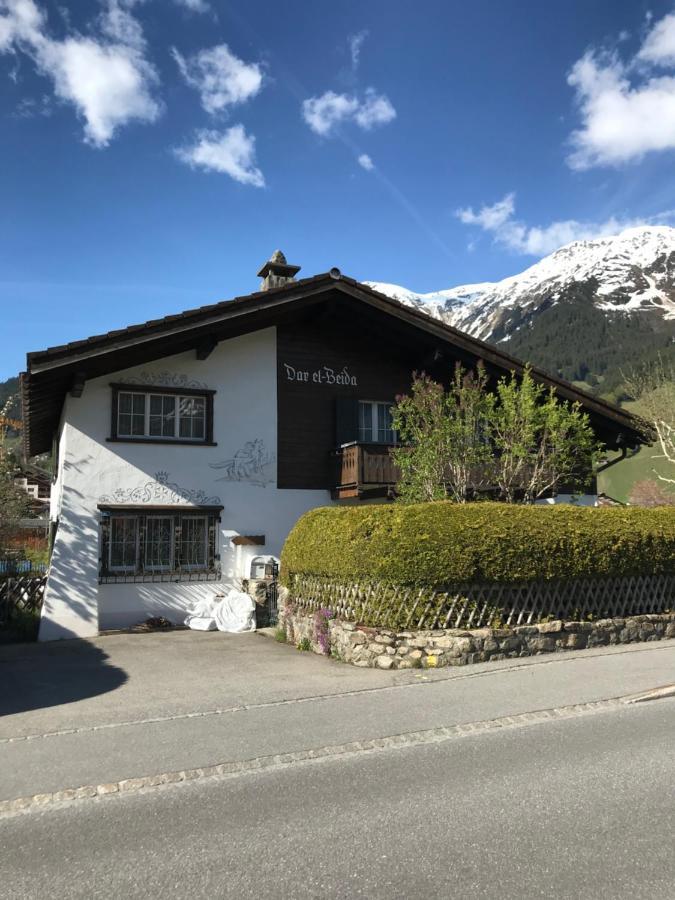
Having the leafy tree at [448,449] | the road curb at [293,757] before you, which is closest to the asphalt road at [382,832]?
the road curb at [293,757]

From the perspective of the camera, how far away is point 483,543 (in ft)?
35.8

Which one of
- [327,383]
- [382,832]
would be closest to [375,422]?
[327,383]

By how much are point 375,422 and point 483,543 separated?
840cm

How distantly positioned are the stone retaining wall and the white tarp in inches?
140

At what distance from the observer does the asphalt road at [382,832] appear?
414 centimetres

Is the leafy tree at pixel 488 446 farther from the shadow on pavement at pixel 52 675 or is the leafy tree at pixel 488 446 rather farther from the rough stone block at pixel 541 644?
the shadow on pavement at pixel 52 675

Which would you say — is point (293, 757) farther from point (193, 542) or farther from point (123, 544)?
Result: point (193, 542)

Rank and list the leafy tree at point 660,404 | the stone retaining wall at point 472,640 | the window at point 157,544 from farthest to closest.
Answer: the leafy tree at point 660,404 → the window at point 157,544 → the stone retaining wall at point 472,640

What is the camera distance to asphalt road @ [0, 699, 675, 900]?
414cm

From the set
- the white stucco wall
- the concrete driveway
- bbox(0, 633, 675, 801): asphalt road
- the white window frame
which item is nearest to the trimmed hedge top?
bbox(0, 633, 675, 801): asphalt road

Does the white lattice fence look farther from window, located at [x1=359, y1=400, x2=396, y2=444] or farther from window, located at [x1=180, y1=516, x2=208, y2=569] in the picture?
window, located at [x1=359, y1=400, x2=396, y2=444]

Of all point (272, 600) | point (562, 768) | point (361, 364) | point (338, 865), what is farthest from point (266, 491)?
point (338, 865)

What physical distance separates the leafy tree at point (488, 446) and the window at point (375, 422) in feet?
11.5

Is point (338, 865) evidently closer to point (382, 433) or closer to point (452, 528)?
point (452, 528)
